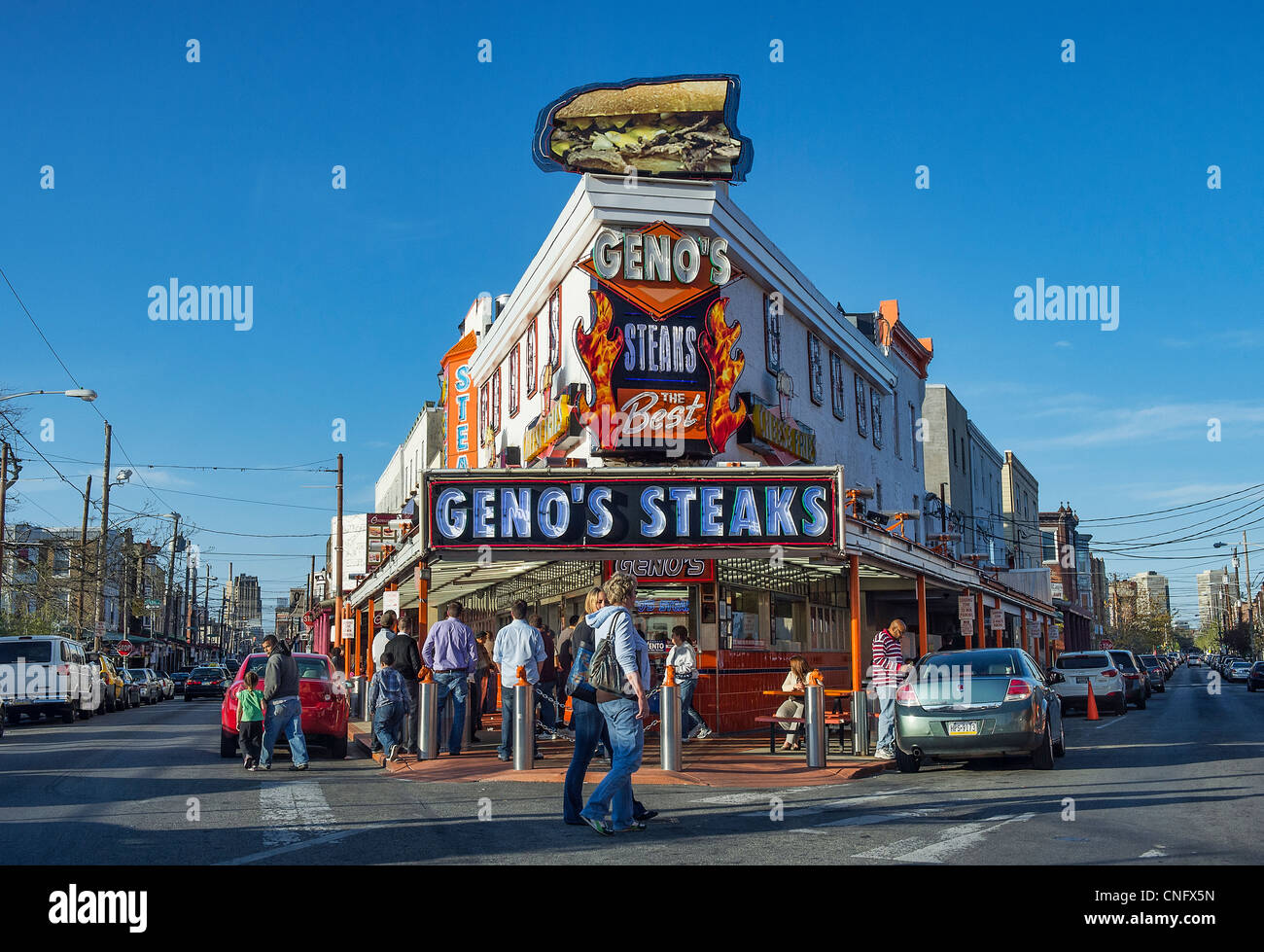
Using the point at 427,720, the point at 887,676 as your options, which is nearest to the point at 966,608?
the point at 887,676

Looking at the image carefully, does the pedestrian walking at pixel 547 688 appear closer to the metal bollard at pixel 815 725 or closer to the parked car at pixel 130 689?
the metal bollard at pixel 815 725

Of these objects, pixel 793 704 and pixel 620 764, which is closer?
pixel 620 764

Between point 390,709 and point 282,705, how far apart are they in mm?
1607

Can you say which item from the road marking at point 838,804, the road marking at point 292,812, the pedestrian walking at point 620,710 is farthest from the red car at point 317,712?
the pedestrian walking at point 620,710

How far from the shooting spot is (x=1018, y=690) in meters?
13.8

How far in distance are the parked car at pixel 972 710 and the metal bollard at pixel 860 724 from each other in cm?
175

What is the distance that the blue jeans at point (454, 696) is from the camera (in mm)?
15797

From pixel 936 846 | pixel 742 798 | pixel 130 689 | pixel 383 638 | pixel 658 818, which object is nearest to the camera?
pixel 936 846

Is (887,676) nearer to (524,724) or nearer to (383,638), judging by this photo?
(524,724)

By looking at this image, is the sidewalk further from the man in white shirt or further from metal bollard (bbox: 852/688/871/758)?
the man in white shirt

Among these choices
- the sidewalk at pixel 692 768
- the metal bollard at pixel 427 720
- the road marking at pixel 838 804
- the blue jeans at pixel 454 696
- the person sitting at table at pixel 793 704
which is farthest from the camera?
the person sitting at table at pixel 793 704
